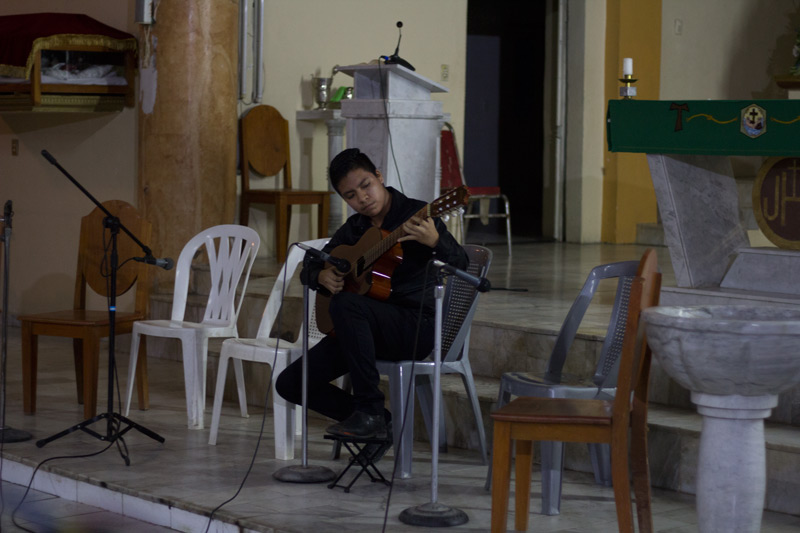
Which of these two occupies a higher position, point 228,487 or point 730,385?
point 730,385

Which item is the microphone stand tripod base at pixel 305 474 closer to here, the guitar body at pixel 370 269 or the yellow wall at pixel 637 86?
the guitar body at pixel 370 269

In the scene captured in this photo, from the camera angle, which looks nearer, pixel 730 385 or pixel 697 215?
pixel 730 385

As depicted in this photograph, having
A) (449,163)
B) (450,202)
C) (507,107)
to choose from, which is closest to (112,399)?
(450,202)

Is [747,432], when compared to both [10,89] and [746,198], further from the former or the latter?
[746,198]

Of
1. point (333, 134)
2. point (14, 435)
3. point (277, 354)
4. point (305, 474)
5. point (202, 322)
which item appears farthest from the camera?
point (333, 134)

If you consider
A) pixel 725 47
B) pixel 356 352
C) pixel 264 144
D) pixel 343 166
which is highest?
pixel 725 47

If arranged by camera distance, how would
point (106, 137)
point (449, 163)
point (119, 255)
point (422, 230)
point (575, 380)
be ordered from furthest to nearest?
1. point (449, 163)
2. point (106, 137)
3. point (119, 255)
4. point (575, 380)
5. point (422, 230)

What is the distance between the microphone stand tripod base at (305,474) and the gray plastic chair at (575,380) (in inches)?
21.9

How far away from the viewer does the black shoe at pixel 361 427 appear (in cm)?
395

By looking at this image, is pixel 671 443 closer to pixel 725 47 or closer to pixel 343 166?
pixel 343 166

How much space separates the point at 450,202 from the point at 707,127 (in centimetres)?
145

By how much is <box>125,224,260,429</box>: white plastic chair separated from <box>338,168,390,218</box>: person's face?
3.57 feet

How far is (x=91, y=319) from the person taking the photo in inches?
206

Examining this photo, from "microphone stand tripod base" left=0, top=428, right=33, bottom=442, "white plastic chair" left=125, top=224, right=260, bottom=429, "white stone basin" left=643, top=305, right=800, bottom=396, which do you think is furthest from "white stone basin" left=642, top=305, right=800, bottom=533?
"microphone stand tripod base" left=0, top=428, right=33, bottom=442
